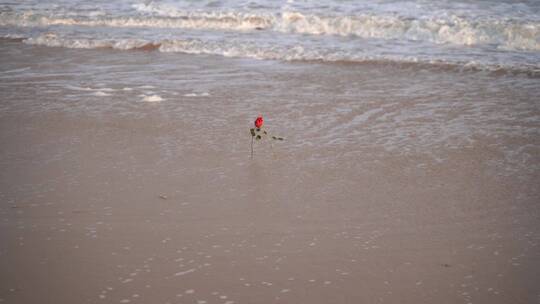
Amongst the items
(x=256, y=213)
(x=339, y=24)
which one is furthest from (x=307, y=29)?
(x=256, y=213)

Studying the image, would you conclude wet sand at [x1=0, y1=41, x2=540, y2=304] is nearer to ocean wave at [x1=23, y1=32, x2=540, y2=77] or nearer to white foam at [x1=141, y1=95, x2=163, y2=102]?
white foam at [x1=141, y1=95, x2=163, y2=102]

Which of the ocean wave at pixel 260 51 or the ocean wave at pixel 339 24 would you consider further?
the ocean wave at pixel 339 24

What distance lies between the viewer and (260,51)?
29.6 ft

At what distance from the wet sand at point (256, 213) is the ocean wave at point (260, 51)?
246cm

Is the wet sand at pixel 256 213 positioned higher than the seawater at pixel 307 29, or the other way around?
the seawater at pixel 307 29

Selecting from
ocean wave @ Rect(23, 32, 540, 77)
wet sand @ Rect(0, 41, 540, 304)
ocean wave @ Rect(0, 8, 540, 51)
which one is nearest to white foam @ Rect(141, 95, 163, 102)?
wet sand @ Rect(0, 41, 540, 304)

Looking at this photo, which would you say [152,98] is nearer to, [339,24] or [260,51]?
[260,51]

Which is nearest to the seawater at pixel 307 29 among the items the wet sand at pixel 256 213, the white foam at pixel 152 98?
the white foam at pixel 152 98

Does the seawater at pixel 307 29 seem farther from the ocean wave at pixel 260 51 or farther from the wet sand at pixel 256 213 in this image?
→ the wet sand at pixel 256 213

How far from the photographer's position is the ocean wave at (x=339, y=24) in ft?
32.1

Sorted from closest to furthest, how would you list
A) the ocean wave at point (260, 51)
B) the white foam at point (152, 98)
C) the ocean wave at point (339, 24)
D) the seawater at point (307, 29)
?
the white foam at point (152, 98) < the ocean wave at point (260, 51) < the seawater at point (307, 29) < the ocean wave at point (339, 24)

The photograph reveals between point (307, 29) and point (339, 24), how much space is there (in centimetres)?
54

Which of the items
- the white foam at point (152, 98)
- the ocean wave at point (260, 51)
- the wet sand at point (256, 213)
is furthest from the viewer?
the ocean wave at point (260, 51)

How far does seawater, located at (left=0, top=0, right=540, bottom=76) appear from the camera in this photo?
879cm
